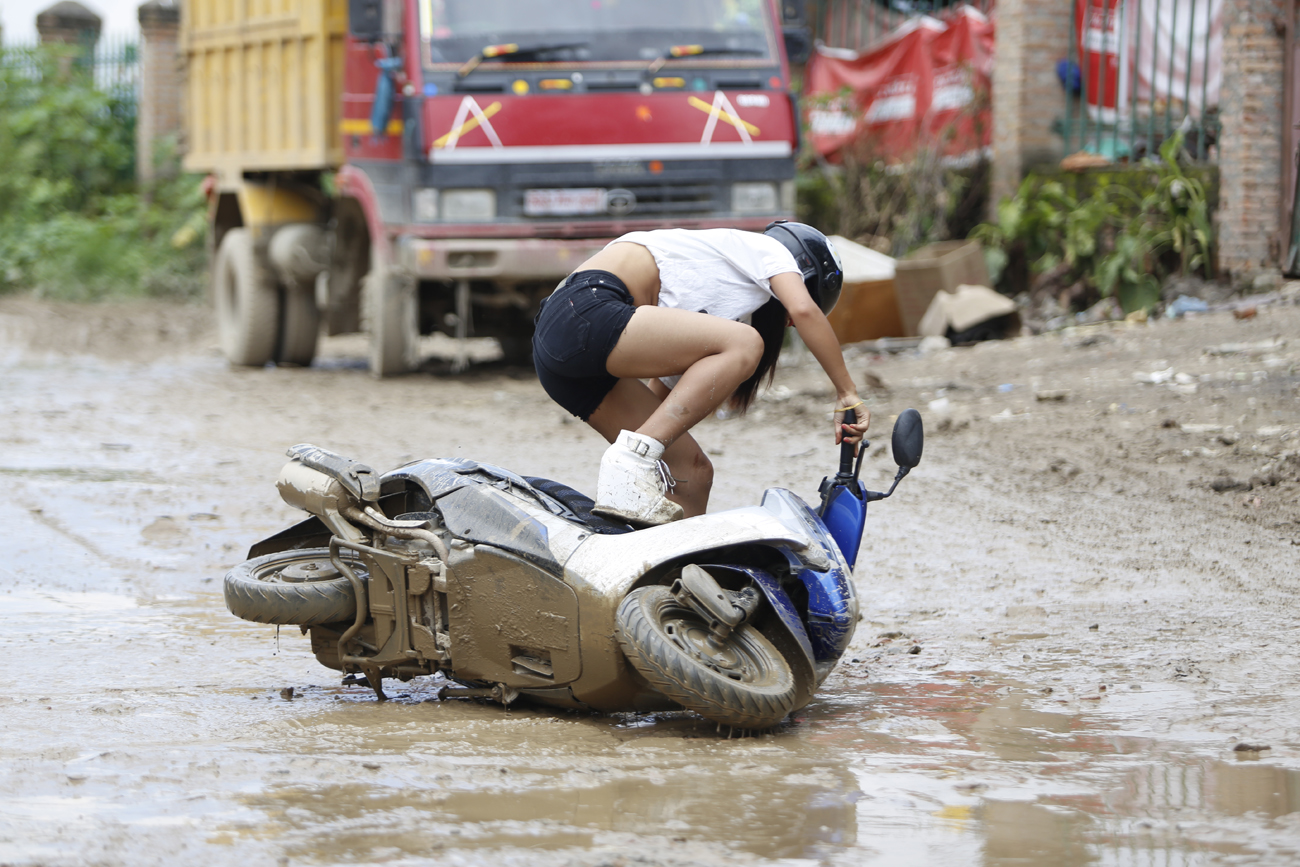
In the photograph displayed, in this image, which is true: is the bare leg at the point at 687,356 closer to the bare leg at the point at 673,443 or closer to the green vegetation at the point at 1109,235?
the bare leg at the point at 673,443

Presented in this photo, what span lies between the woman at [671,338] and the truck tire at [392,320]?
21.1 feet

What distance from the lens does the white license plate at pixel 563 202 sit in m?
9.79

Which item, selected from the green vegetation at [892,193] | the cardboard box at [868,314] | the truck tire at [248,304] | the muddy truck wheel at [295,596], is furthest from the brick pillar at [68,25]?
the muddy truck wheel at [295,596]

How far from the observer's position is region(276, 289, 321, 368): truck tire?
1223cm

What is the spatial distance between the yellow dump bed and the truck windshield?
1579 mm

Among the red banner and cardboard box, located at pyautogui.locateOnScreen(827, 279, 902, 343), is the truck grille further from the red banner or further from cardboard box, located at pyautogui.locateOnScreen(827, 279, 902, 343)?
the red banner

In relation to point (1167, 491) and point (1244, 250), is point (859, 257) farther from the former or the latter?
point (1167, 491)

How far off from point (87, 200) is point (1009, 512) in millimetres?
18596

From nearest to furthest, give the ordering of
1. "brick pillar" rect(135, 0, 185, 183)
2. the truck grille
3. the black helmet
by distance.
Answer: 1. the black helmet
2. the truck grille
3. "brick pillar" rect(135, 0, 185, 183)

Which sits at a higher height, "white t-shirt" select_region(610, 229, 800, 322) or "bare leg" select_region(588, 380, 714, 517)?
"white t-shirt" select_region(610, 229, 800, 322)

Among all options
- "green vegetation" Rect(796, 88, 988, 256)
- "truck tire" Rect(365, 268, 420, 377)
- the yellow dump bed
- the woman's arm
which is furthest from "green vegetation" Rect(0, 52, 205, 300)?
the woman's arm

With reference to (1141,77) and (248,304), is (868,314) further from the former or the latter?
(248,304)

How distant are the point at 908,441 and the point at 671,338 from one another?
65 centimetres

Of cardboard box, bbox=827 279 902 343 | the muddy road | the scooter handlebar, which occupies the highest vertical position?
the scooter handlebar
